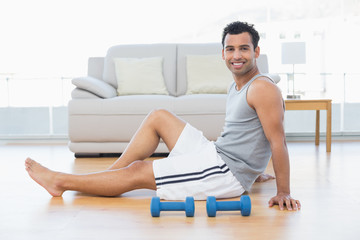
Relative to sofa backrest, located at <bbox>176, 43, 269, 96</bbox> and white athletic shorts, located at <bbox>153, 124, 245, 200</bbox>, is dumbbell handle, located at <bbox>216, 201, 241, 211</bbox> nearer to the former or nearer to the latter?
white athletic shorts, located at <bbox>153, 124, 245, 200</bbox>

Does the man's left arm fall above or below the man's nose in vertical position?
below

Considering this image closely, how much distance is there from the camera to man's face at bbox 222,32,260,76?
7.04ft

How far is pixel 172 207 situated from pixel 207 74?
2551 mm

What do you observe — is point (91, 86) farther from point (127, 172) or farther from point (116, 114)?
point (127, 172)

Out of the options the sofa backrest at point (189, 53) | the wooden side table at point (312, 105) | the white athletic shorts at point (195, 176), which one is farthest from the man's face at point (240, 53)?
the sofa backrest at point (189, 53)

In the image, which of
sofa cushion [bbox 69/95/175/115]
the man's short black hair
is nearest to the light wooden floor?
the man's short black hair

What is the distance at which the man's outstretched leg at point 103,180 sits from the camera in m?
2.25

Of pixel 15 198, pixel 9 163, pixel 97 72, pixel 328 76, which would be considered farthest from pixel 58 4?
pixel 15 198

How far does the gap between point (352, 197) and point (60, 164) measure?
6.78 feet

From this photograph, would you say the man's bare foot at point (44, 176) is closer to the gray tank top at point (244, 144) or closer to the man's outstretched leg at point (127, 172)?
the man's outstretched leg at point (127, 172)

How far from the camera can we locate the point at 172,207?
1.98 metres

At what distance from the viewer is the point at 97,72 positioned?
4.59 meters

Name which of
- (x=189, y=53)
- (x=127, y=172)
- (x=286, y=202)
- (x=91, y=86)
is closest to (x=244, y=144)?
(x=286, y=202)

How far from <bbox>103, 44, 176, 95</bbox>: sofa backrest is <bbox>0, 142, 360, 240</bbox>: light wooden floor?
174 cm
